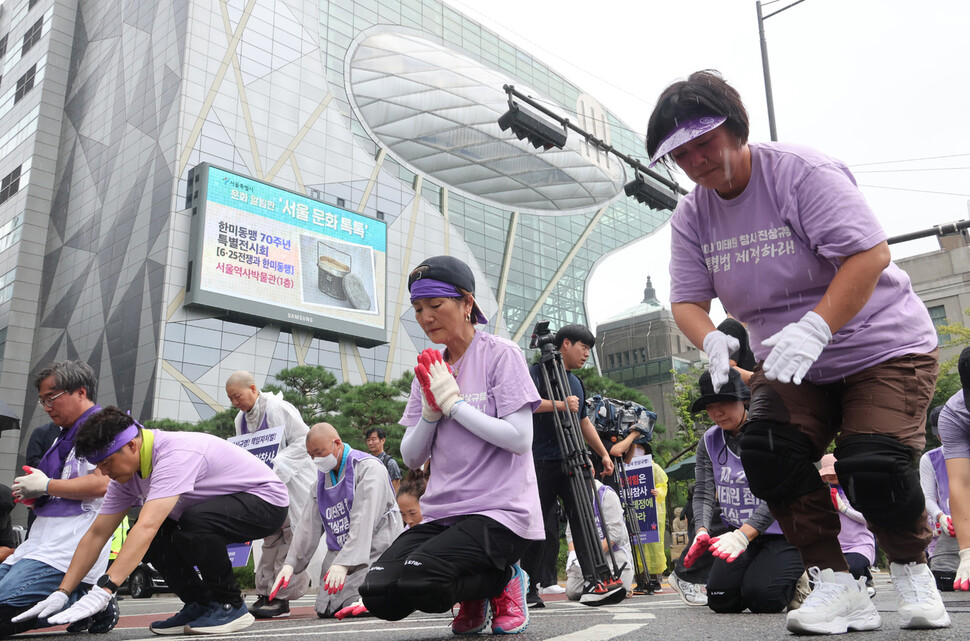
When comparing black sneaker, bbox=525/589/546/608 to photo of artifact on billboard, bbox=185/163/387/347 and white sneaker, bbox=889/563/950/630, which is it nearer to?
white sneaker, bbox=889/563/950/630

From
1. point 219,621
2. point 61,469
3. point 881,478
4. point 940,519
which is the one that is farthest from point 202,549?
point 940,519

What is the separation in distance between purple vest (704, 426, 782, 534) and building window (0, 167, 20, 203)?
40.8 m

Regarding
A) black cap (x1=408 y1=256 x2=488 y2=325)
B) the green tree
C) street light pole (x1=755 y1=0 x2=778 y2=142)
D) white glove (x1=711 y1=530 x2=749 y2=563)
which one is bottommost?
white glove (x1=711 y1=530 x2=749 y2=563)

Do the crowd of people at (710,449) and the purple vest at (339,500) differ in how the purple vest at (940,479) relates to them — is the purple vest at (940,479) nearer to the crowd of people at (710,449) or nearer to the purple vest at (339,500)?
the crowd of people at (710,449)

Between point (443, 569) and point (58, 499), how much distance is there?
9.07 ft

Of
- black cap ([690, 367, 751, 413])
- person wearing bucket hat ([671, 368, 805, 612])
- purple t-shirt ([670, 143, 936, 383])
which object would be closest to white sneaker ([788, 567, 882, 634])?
purple t-shirt ([670, 143, 936, 383])

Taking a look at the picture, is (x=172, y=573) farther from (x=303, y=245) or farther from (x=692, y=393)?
(x=303, y=245)

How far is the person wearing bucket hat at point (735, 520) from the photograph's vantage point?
3852 mm

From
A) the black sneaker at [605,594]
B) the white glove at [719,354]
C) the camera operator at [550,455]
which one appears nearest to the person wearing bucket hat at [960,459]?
the white glove at [719,354]

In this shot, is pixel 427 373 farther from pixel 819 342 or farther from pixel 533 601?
pixel 533 601

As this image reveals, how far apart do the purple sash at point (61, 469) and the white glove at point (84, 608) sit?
119 cm

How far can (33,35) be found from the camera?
132ft

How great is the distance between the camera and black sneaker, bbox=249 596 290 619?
5.46 m

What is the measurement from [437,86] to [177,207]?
52.0 feet
